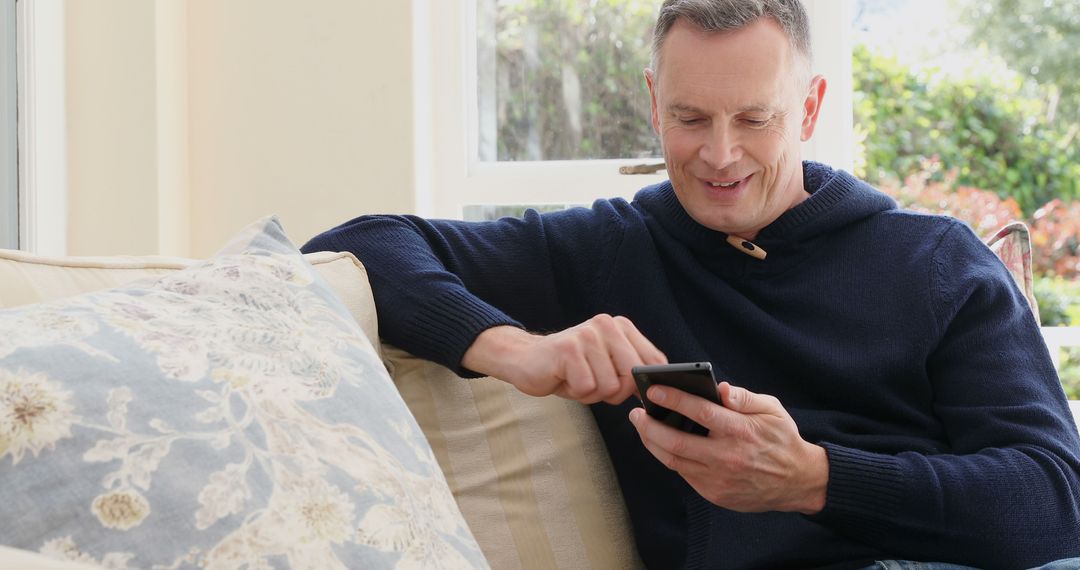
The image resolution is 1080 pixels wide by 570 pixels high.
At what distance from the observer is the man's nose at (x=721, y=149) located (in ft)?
5.11

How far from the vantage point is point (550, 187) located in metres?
2.83

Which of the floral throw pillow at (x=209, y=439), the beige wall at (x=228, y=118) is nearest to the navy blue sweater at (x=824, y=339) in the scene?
the floral throw pillow at (x=209, y=439)

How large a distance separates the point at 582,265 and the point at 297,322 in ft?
2.09

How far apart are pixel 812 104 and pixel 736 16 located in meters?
0.22

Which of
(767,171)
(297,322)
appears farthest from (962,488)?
(297,322)

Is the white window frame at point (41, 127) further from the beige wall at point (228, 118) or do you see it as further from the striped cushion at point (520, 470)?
the striped cushion at point (520, 470)

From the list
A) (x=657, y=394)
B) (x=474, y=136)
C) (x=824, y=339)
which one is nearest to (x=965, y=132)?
(x=474, y=136)

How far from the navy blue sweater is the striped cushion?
0.04 metres

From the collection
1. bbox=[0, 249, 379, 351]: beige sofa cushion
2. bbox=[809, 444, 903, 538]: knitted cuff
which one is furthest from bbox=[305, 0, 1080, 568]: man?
bbox=[0, 249, 379, 351]: beige sofa cushion

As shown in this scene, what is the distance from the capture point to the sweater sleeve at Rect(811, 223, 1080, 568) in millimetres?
1288

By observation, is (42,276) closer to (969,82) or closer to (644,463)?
(644,463)

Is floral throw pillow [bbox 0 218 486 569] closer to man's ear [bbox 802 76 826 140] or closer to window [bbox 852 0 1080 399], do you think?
man's ear [bbox 802 76 826 140]

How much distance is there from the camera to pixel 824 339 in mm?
1488

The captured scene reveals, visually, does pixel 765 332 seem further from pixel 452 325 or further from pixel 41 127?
pixel 41 127
